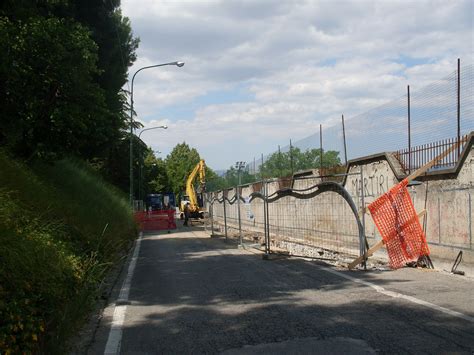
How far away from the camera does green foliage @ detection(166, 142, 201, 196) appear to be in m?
91.2

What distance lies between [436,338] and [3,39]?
390 inches

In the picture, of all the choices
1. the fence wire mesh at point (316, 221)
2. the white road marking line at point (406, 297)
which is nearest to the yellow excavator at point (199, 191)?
the fence wire mesh at point (316, 221)

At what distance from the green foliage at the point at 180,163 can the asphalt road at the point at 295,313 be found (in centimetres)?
8062

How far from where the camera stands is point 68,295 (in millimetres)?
5820

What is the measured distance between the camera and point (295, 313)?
260 inches

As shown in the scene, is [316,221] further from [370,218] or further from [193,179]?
[193,179]

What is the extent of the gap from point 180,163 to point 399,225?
83524 mm

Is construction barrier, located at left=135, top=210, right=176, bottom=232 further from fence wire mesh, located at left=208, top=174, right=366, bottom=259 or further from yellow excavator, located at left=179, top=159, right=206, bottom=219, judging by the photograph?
fence wire mesh, located at left=208, top=174, right=366, bottom=259

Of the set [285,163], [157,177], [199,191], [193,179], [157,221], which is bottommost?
[157,221]

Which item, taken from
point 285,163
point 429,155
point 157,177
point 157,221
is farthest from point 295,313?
point 157,177

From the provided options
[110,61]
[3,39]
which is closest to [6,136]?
[3,39]

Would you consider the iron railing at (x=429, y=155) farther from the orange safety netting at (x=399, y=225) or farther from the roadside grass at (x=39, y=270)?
the roadside grass at (x=39, y=270)

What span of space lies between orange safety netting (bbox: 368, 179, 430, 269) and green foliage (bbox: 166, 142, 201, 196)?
80.0 metres

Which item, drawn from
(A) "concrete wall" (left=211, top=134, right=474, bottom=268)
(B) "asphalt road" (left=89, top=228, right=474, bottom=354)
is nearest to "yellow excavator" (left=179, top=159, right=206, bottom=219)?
(A) "concrete wall" (left=211, top=134, right=474, bottom=268)
